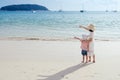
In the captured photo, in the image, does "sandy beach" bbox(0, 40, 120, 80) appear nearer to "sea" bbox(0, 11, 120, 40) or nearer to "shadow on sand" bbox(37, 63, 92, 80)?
"shadow on sand" bbox(37, 63, 92, 80)

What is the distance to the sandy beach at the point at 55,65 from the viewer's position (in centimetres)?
848

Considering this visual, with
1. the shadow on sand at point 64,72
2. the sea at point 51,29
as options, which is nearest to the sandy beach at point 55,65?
the shadow on sand at point 64,72

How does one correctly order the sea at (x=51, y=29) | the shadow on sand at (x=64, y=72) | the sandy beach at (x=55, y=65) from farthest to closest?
the sea at (x=51, y=29) → the sandy beach at (x=55, y=65) → the shadow on sand at (x=64, y=72)

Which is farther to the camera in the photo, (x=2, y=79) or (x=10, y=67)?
(x=10, y=67)

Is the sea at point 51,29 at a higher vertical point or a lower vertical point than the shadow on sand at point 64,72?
lower

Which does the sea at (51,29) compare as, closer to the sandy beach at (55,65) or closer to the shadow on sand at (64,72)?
the sandy beach at (55,65)

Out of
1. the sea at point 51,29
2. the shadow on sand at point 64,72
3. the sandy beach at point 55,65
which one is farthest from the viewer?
the sea at point 51,29

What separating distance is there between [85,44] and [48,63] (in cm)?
142

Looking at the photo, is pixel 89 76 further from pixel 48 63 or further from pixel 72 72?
pixel 48 63

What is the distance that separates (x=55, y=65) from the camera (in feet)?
32.6

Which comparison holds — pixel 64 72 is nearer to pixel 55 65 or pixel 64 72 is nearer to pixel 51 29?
pixel 55 65

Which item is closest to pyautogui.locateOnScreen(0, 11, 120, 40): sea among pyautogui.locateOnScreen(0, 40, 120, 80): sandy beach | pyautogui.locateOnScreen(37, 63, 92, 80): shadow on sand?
pyautogui.locateOnScreen(0, 40, 120, 80): sandy beach

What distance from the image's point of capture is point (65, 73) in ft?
29.0

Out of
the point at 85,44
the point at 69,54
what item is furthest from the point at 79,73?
the point at 69,54
